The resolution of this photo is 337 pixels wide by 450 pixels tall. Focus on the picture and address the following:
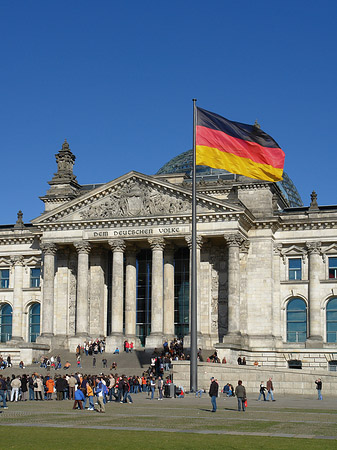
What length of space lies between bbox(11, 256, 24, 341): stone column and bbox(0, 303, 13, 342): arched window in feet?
5.30

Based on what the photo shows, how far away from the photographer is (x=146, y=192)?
72.4 m

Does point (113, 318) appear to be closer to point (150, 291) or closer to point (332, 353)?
point (150, 291)

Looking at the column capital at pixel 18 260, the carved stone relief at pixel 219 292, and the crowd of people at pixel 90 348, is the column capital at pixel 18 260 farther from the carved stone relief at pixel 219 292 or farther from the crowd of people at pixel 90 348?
the carved stone relief at pixel 219 292

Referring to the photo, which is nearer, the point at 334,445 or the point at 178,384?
the point at 334,445

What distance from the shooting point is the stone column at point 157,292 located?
229ft

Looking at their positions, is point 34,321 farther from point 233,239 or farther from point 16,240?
point 233,239

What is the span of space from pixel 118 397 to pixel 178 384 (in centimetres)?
1049

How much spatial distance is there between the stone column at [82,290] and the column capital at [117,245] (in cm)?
252

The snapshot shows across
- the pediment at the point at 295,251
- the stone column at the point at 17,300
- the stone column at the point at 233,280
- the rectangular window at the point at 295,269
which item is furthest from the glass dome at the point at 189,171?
the stone column at the point at 17,300

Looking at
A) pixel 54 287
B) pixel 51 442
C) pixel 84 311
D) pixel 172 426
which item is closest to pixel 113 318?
pixel 84 311

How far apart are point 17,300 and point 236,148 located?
1584 inches

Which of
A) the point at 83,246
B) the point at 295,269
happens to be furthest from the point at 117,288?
the point at 295,269

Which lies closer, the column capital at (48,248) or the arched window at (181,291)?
the column capital at (48,248)

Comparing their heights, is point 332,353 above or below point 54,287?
below
